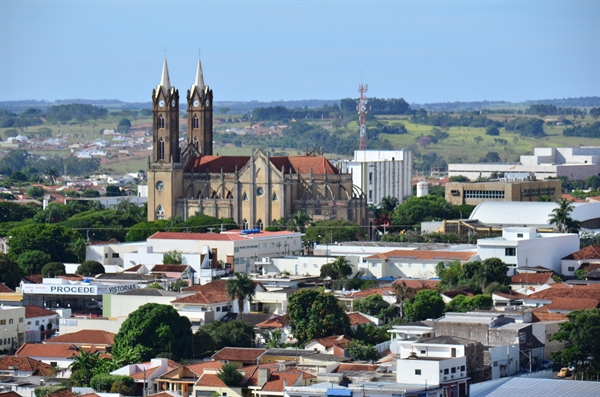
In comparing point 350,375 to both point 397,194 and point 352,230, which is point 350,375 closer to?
point 352,230

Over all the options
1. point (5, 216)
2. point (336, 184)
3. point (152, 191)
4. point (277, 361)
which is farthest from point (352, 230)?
point (277, 361)

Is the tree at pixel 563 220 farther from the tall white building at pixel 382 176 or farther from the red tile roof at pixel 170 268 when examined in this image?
the tall white building at pixel 382 176

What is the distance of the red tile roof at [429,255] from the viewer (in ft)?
271

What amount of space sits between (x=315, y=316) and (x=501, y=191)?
7504 centimetres

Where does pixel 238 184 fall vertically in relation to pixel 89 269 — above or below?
above

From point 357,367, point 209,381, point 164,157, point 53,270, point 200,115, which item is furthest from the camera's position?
point 200,115

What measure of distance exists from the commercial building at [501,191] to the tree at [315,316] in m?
70.9

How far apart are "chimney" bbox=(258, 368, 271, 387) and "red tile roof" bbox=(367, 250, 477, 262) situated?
30755 mm

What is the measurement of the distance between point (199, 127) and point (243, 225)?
11680 millimetres

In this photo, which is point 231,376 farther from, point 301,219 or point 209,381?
point 301,219

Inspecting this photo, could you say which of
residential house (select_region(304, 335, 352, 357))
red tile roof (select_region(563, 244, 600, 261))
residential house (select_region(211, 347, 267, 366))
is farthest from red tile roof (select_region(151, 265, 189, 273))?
residential house (select_region(211, 347, 267, 366))

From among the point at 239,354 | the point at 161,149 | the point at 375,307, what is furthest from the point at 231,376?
the point at 161,149

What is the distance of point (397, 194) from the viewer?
148m

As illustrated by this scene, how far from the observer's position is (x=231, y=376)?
5262 cm
